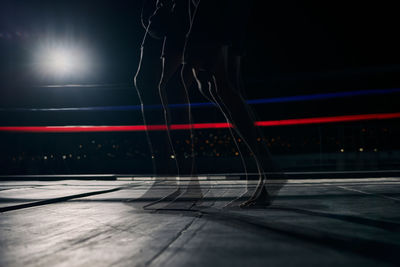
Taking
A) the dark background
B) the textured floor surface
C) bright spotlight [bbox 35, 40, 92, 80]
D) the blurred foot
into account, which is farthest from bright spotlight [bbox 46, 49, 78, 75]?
the blurred foot

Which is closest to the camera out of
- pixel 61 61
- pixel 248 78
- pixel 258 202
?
pixel 258 202

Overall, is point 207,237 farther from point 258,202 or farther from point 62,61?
point 62,61

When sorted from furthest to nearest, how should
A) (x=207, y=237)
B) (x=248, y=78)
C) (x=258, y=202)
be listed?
(x=248, y=78) → (x=258, y=202) → (x=207, y=237)

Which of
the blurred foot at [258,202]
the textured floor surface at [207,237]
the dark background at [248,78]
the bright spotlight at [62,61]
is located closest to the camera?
the textured floor surface at [207,237]

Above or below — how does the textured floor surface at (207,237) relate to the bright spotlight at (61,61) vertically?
below

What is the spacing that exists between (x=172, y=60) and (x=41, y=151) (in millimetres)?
23234

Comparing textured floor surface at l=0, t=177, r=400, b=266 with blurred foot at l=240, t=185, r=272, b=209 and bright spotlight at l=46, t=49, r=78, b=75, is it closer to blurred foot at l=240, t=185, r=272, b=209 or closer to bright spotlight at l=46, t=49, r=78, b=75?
blurred foot at l=240, t=185, r=272, b=209

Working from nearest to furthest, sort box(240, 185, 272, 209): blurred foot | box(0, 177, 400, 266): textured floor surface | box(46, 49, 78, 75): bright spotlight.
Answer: box(0, 177, 400, 266): textured floor surface < box(240, 185, 272, 209): blurred foot < box(46, 49, 78, 75): bright spotlight

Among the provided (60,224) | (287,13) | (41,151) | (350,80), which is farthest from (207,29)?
(41,151)

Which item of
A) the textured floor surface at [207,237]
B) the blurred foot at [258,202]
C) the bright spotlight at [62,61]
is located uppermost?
the bright spotlight at [62,61]

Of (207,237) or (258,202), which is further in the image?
(258,202)

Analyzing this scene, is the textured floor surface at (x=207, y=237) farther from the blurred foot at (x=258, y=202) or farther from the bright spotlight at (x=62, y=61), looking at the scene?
the bright spotlight at (x=62, y=61)

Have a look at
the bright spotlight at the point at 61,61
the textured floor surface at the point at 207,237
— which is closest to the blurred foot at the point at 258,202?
the textured floor surface at the point at 207,237

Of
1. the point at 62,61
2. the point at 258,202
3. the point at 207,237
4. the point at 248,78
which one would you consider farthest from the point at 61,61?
the point at 207,237
